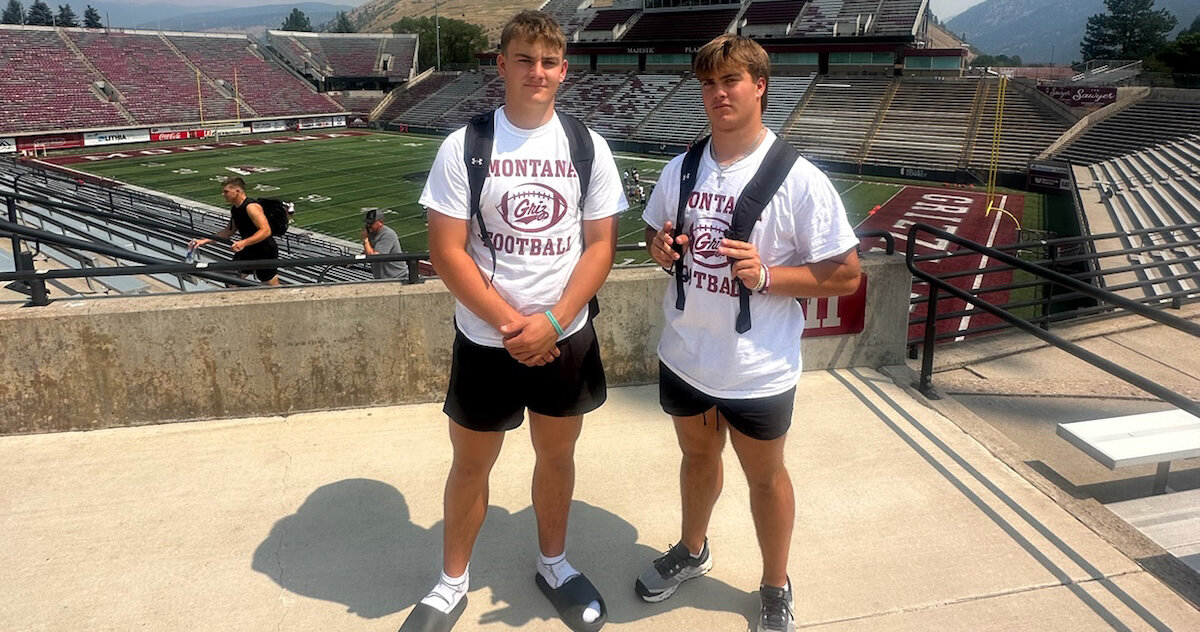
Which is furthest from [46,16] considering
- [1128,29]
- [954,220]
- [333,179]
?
[1128,29]

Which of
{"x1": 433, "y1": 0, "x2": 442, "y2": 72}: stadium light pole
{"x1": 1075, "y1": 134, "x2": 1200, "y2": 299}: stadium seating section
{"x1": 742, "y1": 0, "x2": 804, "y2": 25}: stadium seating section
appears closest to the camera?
{"x1": 1075, "y1": 134, "x2": 1200, "y2": 299}: stadium seating section

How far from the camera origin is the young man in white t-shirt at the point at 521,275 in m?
2.26

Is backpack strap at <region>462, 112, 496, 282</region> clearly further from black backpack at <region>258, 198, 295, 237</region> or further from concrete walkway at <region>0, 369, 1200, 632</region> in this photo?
black backpack at <region>258, 198, 295, 237</region>

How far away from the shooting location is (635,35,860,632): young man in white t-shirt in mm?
2271

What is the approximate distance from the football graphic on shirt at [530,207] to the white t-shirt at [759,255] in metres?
0.38

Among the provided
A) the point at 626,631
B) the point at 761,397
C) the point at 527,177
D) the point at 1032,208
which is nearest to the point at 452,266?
the point at 527,177

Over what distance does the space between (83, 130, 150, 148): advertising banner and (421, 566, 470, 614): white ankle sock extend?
51.6 meters

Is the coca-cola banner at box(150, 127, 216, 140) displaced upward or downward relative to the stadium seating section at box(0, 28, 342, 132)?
downward

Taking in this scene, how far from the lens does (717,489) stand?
108 inches

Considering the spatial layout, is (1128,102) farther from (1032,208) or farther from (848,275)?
(848,275)

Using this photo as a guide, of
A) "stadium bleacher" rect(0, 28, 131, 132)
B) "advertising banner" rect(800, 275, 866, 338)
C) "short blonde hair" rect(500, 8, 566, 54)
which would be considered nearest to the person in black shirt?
"advertising banner" rect(800, 275, 866, 338)

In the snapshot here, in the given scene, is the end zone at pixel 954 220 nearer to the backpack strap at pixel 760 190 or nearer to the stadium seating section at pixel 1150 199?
Answer: the stadium seating section at pixel 1150 199

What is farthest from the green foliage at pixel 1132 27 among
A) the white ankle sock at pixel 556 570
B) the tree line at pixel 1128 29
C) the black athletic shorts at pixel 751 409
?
the white ankle sock at pixel 556 570

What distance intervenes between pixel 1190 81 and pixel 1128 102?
7.47 ft
